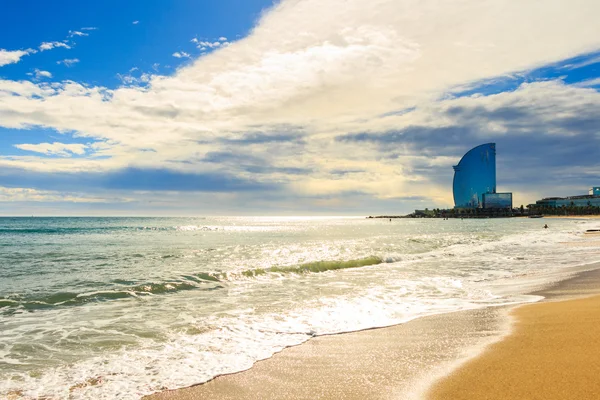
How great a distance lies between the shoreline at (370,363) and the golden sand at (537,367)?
0.64 ft

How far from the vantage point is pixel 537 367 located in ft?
15.4

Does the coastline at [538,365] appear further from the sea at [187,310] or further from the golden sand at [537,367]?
the sea at [187,310]

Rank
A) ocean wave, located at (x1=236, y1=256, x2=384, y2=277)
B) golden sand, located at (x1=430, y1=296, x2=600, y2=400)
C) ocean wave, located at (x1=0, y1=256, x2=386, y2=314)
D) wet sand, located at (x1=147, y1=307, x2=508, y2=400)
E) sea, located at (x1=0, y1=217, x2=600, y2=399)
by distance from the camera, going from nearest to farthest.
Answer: golden sand, located at (x1=430, y1=296, x2=600, y2=400) < wet sand, located at (x1=147, y1=307, x2=508, y2=400) < sea, located at (x1=0, y1=217, x2=600, y2=399) < ocean wave, located at (x1=0, y1=256, x2=386, y2=314) < ocean wave, located at (x1=236, y1=256, x2=384, y2=277)

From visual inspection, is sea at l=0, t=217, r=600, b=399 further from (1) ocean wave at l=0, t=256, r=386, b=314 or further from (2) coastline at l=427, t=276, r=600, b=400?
(2) coastline at l=427, t=276, r=600, b=400

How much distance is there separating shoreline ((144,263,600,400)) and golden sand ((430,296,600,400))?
0.64 feet

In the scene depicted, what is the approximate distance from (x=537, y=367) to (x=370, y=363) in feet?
6.30

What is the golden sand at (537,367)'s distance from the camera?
4039mm

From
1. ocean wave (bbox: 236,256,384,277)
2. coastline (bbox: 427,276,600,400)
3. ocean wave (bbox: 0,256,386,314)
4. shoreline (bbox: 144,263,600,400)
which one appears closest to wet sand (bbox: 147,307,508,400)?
shoreline (bbox: 144,263,600,400)

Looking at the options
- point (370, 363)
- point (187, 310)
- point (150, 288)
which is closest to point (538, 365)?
point (370, 363)

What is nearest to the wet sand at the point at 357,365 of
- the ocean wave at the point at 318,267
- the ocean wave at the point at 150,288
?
the ocean wave at the point at 150,288

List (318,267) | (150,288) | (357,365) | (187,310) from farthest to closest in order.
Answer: (318,267)
(150,288)
(187,310)
(357,365)

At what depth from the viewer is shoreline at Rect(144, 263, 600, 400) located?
178 inches

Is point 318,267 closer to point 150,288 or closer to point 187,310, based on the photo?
point 150,288

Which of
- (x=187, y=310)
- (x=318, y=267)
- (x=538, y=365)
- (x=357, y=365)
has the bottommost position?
(x=318, y=267)
